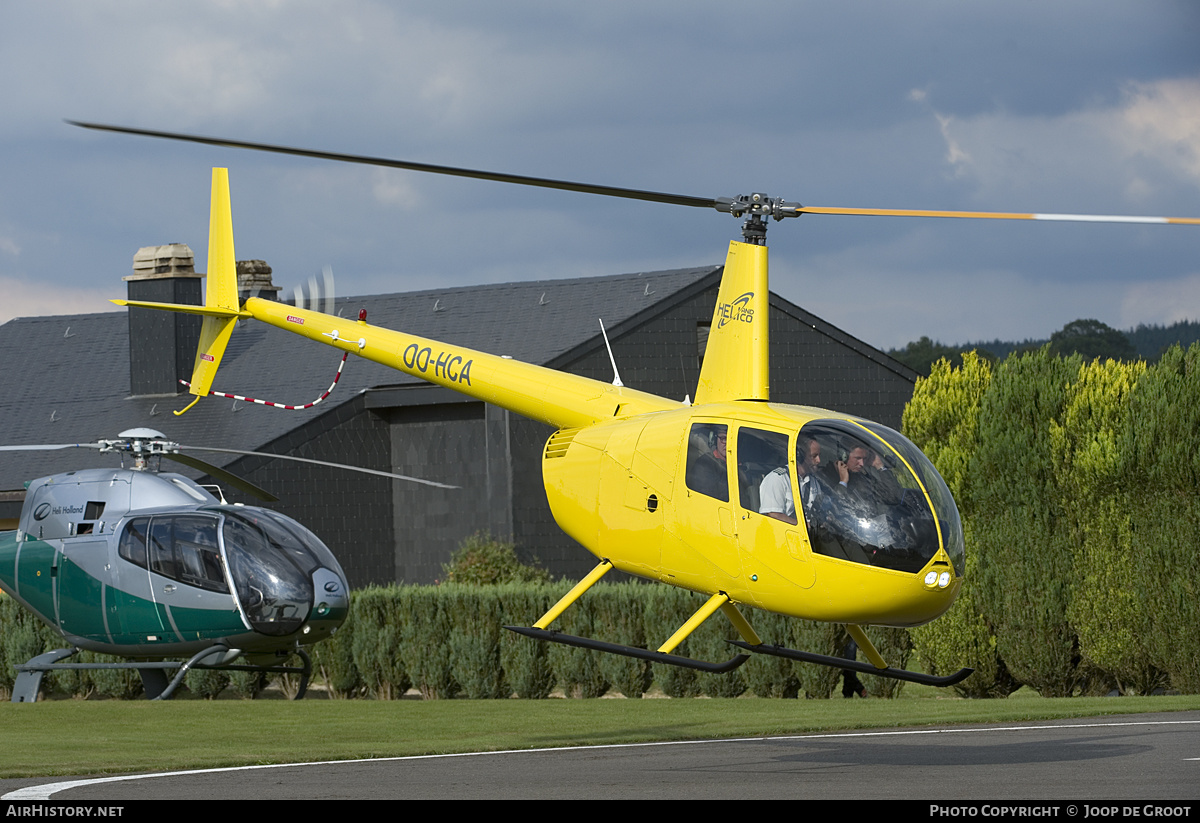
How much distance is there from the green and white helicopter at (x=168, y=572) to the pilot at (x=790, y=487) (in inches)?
328

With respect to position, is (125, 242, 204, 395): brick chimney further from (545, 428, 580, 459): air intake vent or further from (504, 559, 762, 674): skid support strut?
(504, 559, 762, 674): skid support strut

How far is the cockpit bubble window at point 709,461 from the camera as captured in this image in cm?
1219

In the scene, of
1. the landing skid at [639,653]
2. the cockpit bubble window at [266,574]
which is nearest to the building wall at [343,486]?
the cockpit bubble window at [266,574]

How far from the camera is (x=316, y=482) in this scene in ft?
101

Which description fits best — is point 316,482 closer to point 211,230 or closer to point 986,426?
point 211,230

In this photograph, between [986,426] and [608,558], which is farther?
[986,426]

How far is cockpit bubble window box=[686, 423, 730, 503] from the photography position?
12.2m

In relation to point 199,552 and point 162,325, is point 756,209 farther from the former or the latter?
point 162,325

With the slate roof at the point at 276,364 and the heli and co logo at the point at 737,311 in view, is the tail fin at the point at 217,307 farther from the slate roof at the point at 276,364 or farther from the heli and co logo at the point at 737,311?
the slate roof at the point at 276,364

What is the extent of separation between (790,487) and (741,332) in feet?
6.16

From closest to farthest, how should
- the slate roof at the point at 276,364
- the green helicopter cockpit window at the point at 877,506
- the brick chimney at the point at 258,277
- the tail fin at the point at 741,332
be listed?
the green helicopter cockpit window at the point at 877,506
the tail fin at the point at 741,332
the slate roof at the point at 276,364
the brick chimney at the point at 258,277

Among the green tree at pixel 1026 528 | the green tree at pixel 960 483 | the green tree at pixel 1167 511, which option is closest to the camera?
the green tree at pixel 1167 511

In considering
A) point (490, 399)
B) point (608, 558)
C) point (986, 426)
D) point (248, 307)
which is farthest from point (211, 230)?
point (986, 426)
